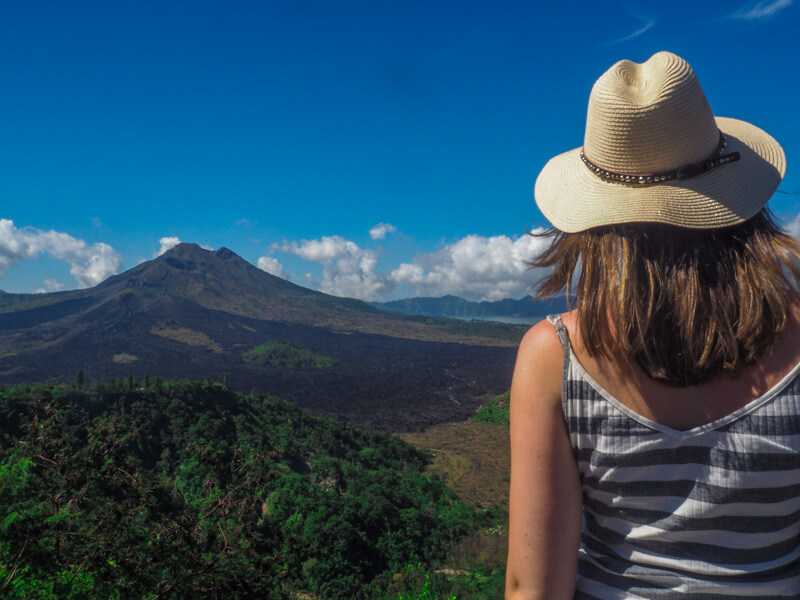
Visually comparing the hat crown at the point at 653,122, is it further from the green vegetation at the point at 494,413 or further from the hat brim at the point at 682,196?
the green vegetation at the point at 494,413

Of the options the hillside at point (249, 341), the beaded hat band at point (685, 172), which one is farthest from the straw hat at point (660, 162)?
the hillside at point (249, 341)

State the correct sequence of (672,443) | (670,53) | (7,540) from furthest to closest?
1. (7,540)
2. (670,53)
3. (672,443)

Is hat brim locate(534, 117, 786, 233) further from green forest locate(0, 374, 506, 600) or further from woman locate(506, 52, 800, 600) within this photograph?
green forest locate(0, 374, 506, 600)

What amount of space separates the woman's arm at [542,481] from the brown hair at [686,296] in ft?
0.26

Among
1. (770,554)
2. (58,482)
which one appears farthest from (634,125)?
(58,482)

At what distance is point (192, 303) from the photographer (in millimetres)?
107750

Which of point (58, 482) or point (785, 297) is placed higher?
point (785, 297)

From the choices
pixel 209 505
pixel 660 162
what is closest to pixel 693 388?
pixel 660 162

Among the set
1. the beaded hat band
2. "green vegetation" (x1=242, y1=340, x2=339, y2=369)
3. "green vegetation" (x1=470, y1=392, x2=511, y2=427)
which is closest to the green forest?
the beaded hat band

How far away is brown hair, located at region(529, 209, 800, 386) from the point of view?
2.35 feet

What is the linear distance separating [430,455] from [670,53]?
2972 centimetres

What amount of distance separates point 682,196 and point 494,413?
43015 mm

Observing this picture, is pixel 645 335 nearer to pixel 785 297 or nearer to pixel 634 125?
pixel 785 297

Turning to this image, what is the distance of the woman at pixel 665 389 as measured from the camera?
0.72 metres
